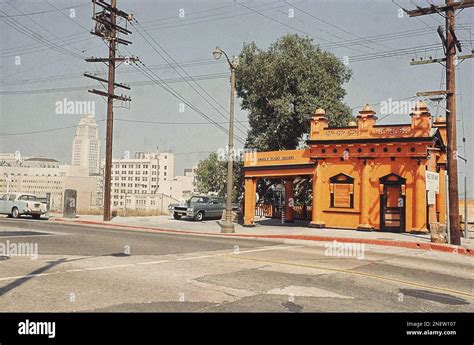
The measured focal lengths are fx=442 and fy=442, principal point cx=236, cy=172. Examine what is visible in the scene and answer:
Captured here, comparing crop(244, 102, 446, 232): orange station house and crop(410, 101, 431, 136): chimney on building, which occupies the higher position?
crop(410, 101, 431, 136): chimney on building

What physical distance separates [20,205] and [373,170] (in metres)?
22.1

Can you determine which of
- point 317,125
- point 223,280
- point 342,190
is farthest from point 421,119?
point 223,280

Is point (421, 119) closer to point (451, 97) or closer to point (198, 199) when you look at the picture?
point (451, 97)

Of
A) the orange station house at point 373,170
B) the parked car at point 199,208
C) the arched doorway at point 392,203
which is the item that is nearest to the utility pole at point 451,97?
the orange station house at point 373,170

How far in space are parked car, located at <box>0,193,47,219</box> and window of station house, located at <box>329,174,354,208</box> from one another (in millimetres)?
18725

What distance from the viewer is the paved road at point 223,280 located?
7.02m

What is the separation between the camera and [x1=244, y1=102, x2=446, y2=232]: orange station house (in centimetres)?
2217

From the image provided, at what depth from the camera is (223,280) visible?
29.5 feet

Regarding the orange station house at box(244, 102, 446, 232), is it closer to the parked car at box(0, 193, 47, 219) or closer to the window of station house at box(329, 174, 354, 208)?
the window of station house at box(329, 174, 354, 208)

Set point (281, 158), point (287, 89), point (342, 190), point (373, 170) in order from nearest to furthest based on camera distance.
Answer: point (373, 170) → point (342, 190) → point (281, 158) → point (287, 89)

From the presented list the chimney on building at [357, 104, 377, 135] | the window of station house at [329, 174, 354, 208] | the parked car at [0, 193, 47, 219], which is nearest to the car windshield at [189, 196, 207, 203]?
the parked car at [0, 193, 47, 219]

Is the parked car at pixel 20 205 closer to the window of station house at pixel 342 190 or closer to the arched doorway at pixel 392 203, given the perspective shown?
the window of station house at pixel 342 190

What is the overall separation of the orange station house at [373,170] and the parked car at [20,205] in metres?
16.1
